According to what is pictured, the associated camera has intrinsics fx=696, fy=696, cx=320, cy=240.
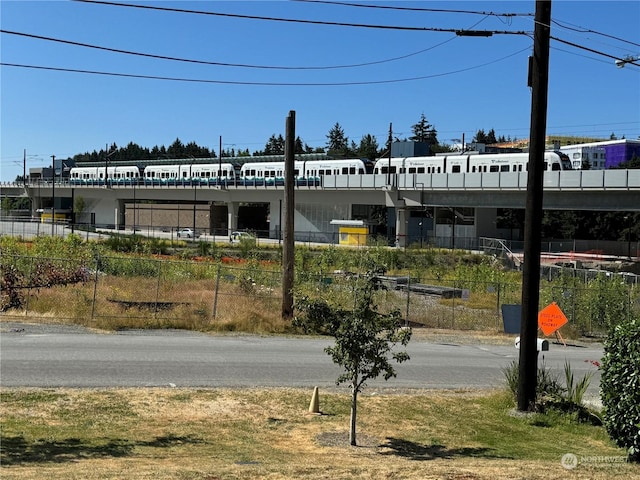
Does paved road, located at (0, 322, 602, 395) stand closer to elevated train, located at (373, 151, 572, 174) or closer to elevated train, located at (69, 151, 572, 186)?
elevated train, located at (373, 151, 572, 174)

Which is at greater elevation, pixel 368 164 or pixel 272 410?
pixel 368 164

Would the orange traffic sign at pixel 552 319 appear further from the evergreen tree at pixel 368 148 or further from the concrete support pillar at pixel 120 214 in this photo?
the evergreen tree at pixel 368 148

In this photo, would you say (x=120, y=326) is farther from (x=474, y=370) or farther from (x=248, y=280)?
(x=474, y=370)

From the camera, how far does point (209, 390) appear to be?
14320 millimetres

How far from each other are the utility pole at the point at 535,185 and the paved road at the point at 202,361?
3.60 metres

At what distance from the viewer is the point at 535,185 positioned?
525 inches

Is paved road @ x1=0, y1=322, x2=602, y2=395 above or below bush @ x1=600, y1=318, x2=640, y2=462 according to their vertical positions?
below

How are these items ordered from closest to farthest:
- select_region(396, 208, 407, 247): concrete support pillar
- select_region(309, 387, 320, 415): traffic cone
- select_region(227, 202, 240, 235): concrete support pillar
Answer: select_region(309, 387, 320, 415): traffic cone, select_region(396, 208, 407, 247): concrete support pillar, select_region(227, 202, 240, 235): concrete support pillar

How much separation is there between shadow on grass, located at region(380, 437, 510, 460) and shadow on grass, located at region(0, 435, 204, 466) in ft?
10.0

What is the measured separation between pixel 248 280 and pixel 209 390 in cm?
1514

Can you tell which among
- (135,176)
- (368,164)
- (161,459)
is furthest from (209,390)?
(135,176)

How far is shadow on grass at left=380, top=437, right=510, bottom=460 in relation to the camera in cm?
1044

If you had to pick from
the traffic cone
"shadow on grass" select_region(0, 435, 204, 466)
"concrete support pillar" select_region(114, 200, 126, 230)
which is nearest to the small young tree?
the traffic cone

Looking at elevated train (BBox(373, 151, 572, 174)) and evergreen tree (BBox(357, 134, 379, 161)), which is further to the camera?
evergreen tree (BBox(357, 134, 379, 161))
